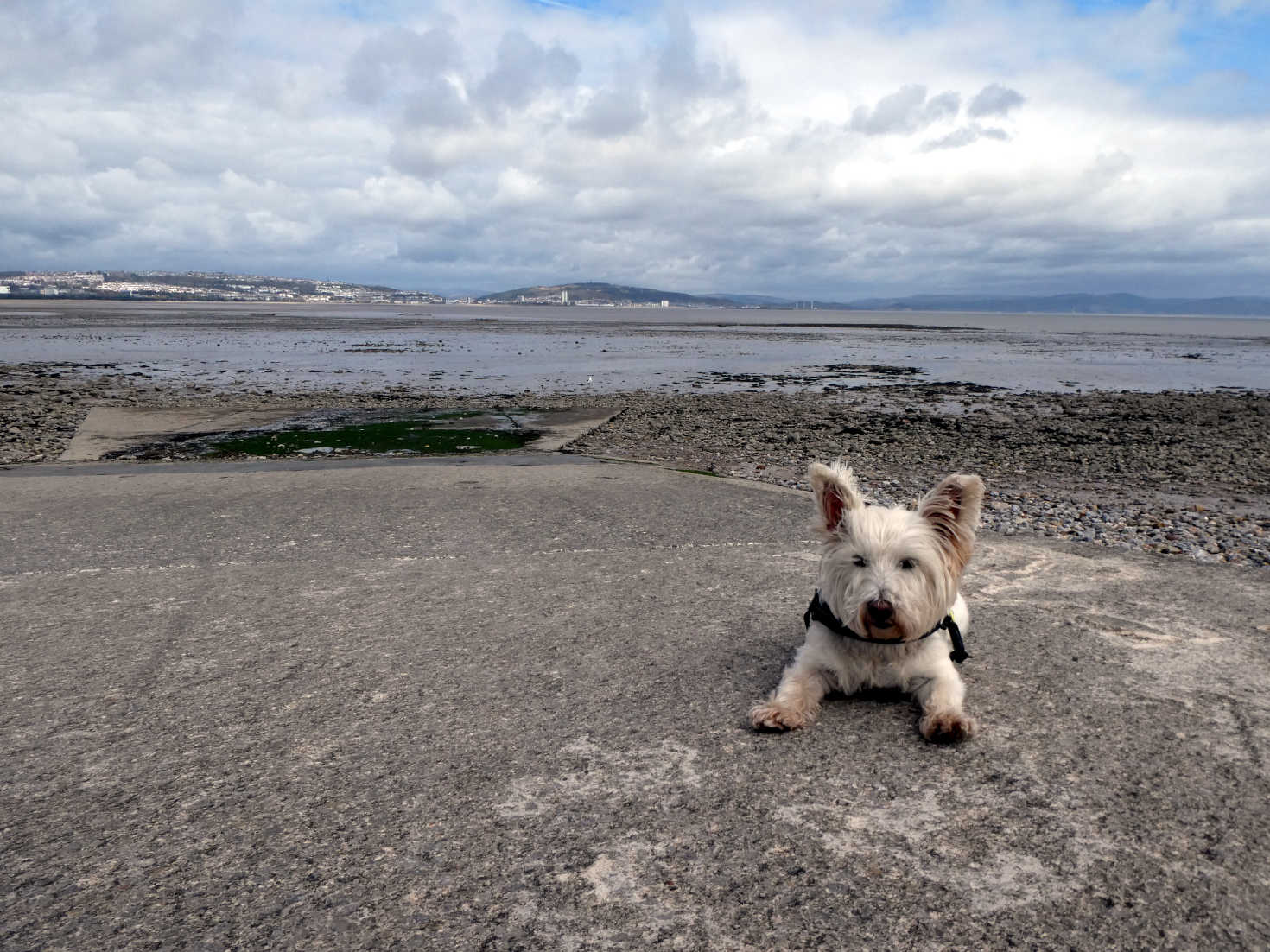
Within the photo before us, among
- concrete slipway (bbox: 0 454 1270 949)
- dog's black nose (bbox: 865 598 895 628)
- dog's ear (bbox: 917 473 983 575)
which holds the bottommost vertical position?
concrete slipway (bbox: 0 454 1270 949)

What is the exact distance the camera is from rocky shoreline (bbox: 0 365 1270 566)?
934 centimetres

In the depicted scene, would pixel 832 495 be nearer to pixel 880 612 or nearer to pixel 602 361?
pixel 880 612

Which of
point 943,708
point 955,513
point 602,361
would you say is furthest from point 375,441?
point 602,361

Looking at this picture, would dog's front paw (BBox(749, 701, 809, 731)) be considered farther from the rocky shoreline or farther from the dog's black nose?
the rocky shoreline

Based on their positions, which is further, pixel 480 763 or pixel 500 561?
pixel 500 561

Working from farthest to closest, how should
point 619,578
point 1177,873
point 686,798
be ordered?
point 619,578, point 686,798, point 1177,873

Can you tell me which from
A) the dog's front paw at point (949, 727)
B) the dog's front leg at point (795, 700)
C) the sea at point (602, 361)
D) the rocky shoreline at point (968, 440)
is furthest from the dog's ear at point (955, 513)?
the sea at point (602, 361)

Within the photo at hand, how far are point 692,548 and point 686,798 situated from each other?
383 cm

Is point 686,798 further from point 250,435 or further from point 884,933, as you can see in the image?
point 250,435

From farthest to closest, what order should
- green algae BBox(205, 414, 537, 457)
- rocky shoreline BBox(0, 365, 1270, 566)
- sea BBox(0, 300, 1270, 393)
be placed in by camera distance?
1. sea BBox(0, 300, 1270, 393)
2. green algae BBox(205, 414, 537, 457)
3. rocky shoreline BBox(0, 365, 1270, 566)

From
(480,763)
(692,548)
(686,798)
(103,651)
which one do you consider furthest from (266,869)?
(692,548)

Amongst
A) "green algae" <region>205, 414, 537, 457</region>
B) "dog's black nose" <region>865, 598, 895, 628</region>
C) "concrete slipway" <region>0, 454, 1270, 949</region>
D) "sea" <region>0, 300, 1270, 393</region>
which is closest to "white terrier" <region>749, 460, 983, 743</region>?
"dog's black nose" <region>865, 598, 895, 628</region>

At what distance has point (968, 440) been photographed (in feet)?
53.9

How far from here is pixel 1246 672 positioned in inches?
175
